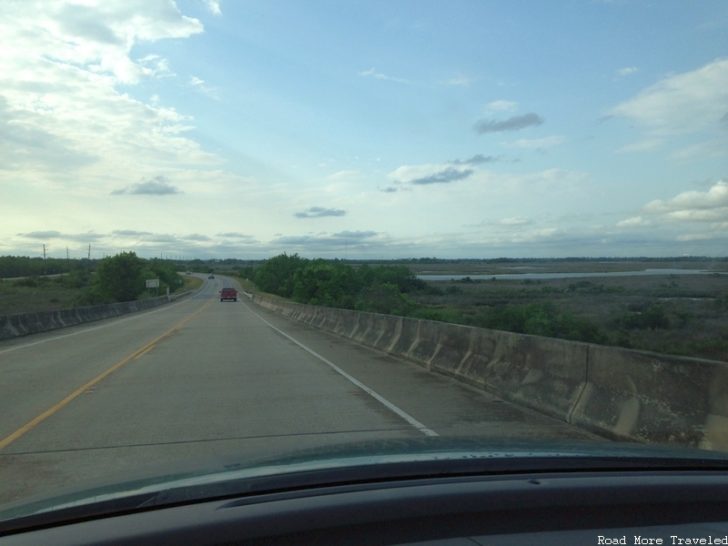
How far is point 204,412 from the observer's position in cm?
1009

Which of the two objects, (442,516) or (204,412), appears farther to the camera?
(204,412)

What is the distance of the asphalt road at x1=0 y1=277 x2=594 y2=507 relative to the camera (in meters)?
7.14

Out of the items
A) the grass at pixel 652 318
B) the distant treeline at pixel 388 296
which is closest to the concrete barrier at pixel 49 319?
the distant treeline at pixel 388 296

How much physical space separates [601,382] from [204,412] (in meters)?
5.48

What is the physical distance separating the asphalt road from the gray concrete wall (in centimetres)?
35

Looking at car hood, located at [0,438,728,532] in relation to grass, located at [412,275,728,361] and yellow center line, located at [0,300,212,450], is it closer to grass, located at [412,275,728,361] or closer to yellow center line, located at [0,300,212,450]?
yellow center line, located at [0,300,212,450]

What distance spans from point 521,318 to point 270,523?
23619mm

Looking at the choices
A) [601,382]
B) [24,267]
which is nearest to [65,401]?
[601,382]

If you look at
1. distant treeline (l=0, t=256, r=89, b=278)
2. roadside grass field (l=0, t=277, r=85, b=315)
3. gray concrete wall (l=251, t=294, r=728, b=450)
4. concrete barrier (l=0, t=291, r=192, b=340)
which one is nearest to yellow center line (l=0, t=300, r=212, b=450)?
gray concrete wall (l=251, t=294, r=728, b=450)

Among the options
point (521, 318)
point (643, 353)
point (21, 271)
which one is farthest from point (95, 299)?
point (643, 353)

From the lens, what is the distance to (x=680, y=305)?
25125mm

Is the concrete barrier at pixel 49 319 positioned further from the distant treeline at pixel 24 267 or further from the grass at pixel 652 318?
the distant treeline at pixel 24 267

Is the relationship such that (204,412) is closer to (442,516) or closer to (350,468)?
(350,468)

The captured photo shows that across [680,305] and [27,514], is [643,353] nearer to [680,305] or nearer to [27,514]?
[27,514]
